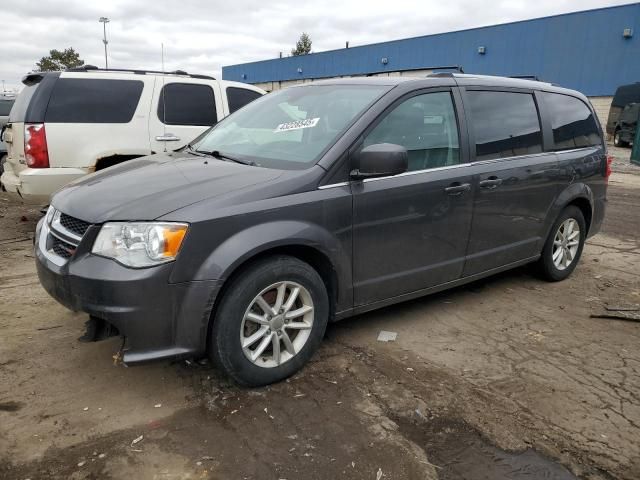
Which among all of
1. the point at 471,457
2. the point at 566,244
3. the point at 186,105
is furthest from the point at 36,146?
the point at 566,244

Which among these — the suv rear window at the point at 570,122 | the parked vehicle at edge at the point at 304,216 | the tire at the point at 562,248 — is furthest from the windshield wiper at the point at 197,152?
the tire at the point at 562,248

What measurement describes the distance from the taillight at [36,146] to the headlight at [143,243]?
3660 mm

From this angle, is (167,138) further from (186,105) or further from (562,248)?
(562,248)

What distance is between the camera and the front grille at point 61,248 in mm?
2840

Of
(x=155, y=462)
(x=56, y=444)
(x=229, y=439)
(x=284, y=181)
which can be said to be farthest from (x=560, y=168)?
(x=56, y=444)

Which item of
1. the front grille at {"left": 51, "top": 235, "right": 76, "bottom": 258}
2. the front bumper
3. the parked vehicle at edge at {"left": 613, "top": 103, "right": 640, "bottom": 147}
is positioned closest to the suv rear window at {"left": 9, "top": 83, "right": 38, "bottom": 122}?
the front grille at {"left": 51, "top": 235, "right": 76, "bottom": 258}

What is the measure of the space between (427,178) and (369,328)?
1.19m

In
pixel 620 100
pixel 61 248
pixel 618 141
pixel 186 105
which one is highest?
pixel 620 100

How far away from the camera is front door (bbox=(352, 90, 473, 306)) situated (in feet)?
10.9

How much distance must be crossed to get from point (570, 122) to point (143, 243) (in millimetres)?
4072

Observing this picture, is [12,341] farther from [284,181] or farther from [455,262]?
[455,262]

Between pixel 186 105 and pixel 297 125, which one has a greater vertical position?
pixel 186 105

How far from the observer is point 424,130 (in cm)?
368

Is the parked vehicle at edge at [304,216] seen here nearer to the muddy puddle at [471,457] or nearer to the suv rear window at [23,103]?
the muddy puddle at [471,457]
